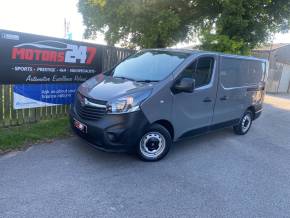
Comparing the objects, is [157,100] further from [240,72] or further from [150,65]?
[240,72]

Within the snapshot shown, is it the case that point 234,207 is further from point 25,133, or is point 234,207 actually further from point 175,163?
point 25,133

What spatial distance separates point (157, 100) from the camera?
4.15m

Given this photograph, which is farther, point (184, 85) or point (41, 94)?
point (41, 94)

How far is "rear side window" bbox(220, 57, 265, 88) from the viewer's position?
5461mm

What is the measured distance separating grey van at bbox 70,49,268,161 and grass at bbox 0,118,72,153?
96 centimetres

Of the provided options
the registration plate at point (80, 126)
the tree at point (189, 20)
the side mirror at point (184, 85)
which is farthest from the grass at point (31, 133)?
the tree at point (189, 20)

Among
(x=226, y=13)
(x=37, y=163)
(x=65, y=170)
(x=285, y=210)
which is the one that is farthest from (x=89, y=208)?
(x=226, y=13)

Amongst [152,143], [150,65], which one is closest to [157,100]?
[152,143]

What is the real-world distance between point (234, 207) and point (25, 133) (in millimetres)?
3906

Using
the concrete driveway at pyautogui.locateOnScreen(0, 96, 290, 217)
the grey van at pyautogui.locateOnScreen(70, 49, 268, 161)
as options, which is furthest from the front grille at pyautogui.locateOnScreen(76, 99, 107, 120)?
the concrete driveway at pyautogui.locateOnScreen(0, 96, 290, 217)

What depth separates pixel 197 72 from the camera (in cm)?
486

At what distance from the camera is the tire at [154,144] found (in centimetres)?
425

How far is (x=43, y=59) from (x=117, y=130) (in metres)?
2.80

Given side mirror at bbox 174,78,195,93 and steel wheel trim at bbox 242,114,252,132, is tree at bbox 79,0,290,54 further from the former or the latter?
side mirror at bbox 174,78,195,93
